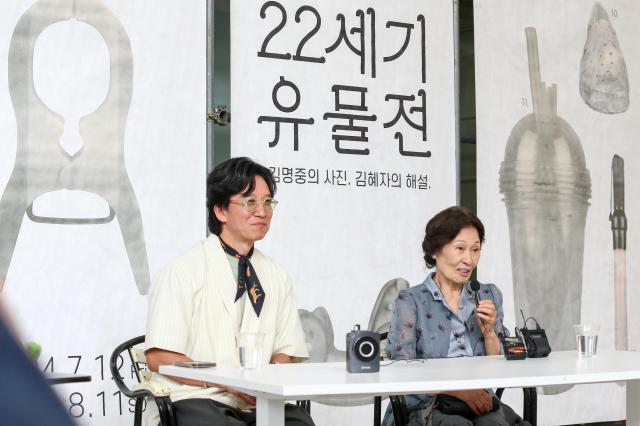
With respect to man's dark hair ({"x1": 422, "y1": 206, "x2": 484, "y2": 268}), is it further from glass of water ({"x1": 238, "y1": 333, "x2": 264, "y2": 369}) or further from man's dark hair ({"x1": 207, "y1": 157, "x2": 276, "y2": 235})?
glass of water ({"x1": 238, "y1": 333, "x2": 264, "y2": 369})

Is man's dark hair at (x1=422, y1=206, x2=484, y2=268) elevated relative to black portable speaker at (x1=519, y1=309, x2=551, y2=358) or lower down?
elevated

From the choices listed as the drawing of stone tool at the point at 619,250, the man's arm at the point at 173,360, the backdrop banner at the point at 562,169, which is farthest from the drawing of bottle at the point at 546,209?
the man's arm at the point at 173,360

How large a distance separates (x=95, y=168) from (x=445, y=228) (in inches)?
61.5

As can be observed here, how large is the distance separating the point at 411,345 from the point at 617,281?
2.85 metres

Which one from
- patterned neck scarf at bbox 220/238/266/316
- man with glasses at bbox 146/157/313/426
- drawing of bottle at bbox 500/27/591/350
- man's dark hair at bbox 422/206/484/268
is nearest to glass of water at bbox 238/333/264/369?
man with glasses at bbox 146/157/313/426

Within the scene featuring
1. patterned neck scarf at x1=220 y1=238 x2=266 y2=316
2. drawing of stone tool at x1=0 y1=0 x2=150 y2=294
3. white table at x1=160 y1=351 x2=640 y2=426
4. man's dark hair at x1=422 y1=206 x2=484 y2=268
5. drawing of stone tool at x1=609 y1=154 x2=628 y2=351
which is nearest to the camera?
white table at x1=160 y1=351 x2=640 y2=426

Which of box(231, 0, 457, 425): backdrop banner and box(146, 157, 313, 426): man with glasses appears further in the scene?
box(231, 0, 457, 425): backdrop banner

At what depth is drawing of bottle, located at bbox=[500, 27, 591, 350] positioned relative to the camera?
5094 millimetres

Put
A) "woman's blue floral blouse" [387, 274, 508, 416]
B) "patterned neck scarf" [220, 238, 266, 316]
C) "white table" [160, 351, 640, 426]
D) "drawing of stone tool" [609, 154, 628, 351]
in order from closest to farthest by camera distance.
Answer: "white table" [160, 351, 640, 426]
"patterned neck scarf" [220, 238, 266, 316]
"woman's blue floral blouse" [387, 274, 508, 416]
"drawing of stone tool" [609, 154, 628, 351]

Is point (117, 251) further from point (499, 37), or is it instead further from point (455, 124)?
point (499, 37)

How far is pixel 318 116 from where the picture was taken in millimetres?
4465

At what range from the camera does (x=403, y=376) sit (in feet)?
7.59

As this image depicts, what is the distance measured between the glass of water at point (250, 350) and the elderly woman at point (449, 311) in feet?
1.93

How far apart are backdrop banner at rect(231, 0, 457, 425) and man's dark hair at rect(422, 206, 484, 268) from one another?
1276mm
